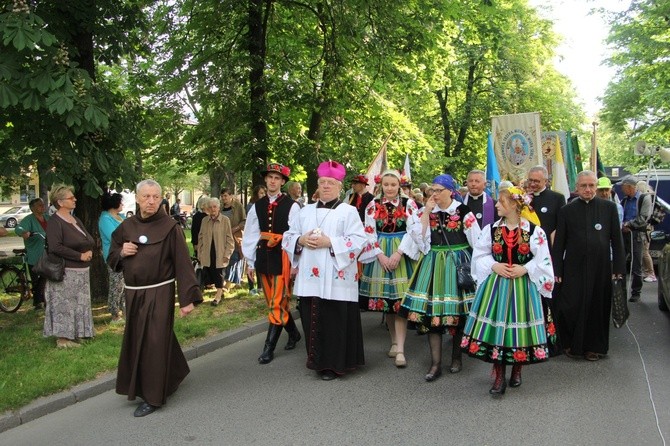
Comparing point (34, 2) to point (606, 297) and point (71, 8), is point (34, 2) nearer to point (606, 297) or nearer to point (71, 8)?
point (71, 8)

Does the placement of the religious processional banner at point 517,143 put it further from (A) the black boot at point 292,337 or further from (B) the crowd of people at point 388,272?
(A) the black boot at point 292,337

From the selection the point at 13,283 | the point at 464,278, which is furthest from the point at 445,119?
the point at 464,278

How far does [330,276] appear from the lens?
5.71 meters

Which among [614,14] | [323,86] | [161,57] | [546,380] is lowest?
[546,380]

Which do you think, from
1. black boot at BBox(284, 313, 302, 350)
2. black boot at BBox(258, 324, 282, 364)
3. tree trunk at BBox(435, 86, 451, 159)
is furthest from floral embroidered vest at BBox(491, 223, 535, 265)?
tree trunk at BBox(435, 86, 451, 159)

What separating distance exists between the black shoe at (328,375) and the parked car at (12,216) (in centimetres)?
3918

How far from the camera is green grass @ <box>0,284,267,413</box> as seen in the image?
529 cm

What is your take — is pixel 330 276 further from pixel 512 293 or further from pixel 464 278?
pixel 512 293

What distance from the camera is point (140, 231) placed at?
5.00 m

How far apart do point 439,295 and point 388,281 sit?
0.93 meters

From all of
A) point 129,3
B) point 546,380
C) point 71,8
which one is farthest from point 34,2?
point 546,380

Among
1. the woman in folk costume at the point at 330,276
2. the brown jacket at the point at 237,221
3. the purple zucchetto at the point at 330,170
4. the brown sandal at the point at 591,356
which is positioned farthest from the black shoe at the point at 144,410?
the brown jacket at the point at 237,221

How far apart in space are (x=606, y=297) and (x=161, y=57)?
10190mm

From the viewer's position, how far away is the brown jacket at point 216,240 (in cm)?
959
